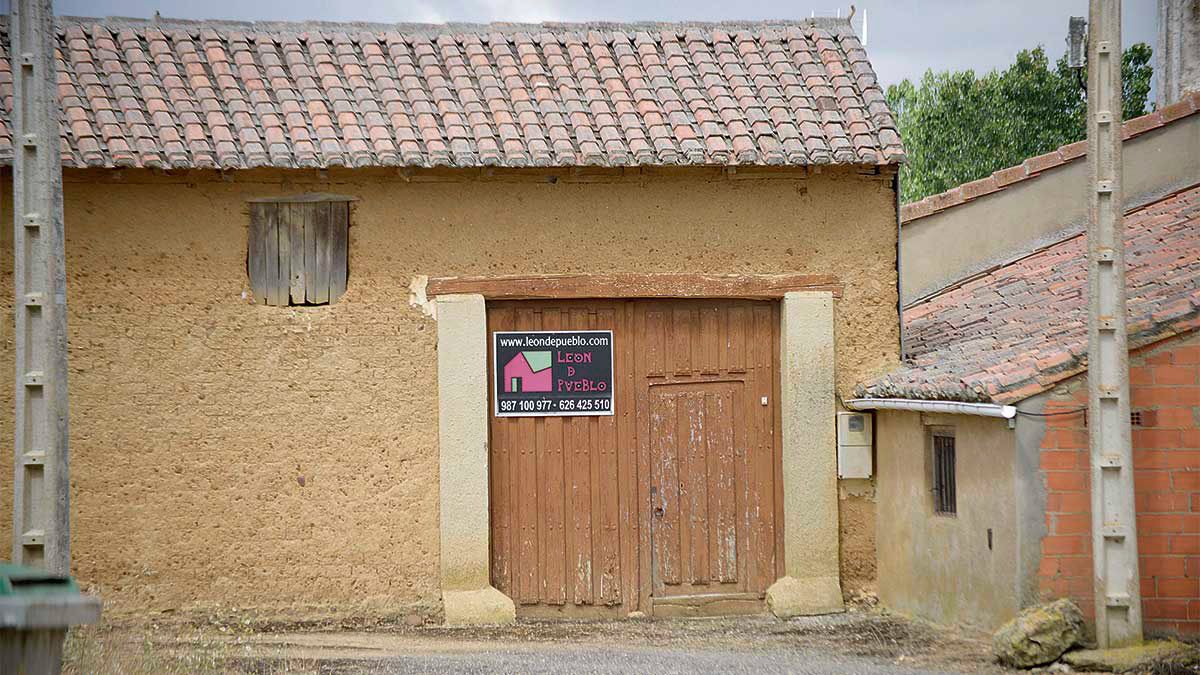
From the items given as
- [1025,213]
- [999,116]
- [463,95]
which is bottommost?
[1025,213]

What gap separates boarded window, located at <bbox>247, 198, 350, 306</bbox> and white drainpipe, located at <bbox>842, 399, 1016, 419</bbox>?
4.28 m

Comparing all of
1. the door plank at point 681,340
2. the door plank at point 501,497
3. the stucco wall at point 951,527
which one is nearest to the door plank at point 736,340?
the door plank at point 681,340

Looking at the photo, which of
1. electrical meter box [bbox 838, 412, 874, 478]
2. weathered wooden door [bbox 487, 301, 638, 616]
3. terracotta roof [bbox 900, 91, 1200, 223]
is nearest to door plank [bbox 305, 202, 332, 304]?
weathered wooden door [bbox 487, 301, 638, 616]

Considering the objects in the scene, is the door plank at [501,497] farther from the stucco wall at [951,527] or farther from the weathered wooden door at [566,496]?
the stucco wall at [951,527]

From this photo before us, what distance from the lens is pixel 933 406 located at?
9.99 metres

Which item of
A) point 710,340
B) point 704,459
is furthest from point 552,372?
point 704,459

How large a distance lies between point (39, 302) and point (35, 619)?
2.81 m

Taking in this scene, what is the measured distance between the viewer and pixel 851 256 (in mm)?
11398

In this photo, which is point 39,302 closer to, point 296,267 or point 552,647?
point 296,267

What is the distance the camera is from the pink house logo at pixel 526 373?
11.3m

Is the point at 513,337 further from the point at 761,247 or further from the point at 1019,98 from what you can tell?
the point at 1019,98

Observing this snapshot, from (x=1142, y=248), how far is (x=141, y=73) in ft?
27.0

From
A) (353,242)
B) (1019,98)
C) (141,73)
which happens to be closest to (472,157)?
(353,242)

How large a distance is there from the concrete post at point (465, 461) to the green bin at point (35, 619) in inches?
193
